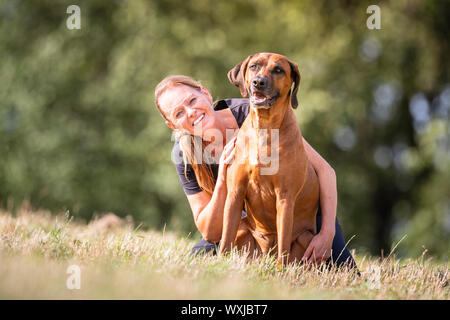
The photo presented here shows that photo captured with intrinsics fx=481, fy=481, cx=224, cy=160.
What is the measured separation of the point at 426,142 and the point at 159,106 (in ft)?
25.8

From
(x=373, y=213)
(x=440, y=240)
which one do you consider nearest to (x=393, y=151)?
(x=373, y=213)

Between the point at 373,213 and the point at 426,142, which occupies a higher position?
the point at 426,142

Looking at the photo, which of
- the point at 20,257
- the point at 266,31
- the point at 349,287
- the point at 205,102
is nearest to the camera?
the point at 20,257

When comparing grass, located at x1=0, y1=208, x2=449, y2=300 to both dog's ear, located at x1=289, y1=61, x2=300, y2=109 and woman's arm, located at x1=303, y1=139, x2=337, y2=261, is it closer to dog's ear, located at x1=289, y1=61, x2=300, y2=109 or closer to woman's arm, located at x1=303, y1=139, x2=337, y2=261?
woman's arm, located at x1=303, y1=139, x2=337, y2=261

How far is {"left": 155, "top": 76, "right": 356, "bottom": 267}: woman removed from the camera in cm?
351

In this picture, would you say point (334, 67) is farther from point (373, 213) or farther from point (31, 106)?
point (31, 106)

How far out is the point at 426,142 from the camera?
10203 mm

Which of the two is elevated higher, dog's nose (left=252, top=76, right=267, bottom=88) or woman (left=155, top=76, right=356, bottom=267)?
dog's nose (left=252, top=76, right=267, bottom=88)

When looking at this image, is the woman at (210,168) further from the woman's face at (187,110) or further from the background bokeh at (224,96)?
the background bokeh at (224,96)

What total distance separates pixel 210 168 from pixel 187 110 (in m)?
0.51

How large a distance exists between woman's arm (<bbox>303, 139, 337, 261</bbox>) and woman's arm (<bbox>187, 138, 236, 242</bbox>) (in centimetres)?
67

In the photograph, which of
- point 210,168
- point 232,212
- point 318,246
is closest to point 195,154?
point 210,168

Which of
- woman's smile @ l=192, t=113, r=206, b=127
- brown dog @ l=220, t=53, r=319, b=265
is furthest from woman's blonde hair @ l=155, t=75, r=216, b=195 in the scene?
brown dog @ l=220, t=53, r=319, b=265

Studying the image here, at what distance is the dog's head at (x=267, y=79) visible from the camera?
3092 millimetres
